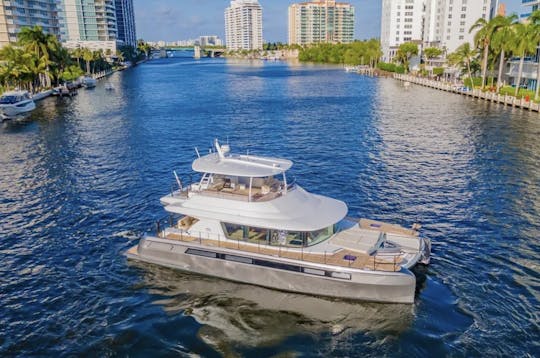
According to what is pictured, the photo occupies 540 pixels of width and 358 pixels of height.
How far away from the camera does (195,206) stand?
25359 millimetres

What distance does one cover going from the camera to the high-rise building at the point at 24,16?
153000 mm

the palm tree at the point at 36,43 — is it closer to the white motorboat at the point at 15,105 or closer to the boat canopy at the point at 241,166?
the white motorboat at the point at 15,105

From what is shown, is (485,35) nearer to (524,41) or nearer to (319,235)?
(524,41)

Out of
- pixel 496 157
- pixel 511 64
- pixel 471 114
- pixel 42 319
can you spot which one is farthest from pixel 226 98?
pixel 42 319

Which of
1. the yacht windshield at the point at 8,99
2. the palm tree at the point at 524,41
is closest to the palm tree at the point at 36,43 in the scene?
the yacht windshield at the point at 8,99

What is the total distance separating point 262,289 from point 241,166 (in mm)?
7006

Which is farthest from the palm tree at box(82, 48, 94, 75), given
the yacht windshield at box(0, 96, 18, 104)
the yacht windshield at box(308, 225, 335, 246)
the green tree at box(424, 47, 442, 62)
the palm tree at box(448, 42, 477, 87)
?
the yacht windshield at box(308, 225, 335, 246)

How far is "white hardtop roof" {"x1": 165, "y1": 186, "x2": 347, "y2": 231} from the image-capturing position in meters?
23.4

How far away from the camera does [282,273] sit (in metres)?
22.6

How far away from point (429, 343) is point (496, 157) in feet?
118

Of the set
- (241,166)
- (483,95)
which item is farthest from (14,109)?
(483,95)

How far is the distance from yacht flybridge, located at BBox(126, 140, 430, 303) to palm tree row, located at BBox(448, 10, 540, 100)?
234ft

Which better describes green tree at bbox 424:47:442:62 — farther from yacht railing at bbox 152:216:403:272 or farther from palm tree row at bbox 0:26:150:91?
yacht railing at bbox 152:216:403:272

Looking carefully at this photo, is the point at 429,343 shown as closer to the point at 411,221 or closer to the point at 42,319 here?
the point at 411,221
